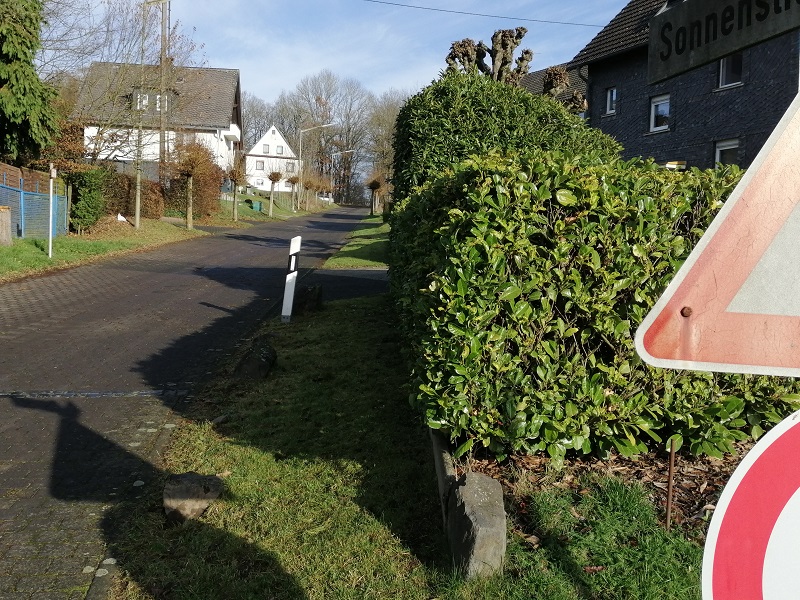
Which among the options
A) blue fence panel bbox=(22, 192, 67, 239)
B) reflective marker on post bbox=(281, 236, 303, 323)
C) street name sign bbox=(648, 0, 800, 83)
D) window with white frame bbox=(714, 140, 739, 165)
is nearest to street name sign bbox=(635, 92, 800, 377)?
street name sign bbox=(648, 0, 800, 83)

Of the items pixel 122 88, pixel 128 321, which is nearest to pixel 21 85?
pixel 122 88

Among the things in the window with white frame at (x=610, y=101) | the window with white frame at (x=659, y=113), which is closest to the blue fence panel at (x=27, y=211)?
the window with white frame at (x=610, y=101)

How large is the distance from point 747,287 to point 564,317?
2.81 metres

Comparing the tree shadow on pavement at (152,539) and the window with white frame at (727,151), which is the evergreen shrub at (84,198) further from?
the tree shadow on pavement at (152,539)

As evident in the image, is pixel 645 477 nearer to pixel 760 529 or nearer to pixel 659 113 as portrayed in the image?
pixel 760 529

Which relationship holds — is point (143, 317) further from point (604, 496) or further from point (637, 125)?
point (637, 125)

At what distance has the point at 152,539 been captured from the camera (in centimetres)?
409

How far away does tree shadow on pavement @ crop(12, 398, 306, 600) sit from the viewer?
3.53 meters

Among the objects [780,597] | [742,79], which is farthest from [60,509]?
[742,79]

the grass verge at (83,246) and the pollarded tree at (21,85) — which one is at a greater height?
the pollarded tree at (21,85)

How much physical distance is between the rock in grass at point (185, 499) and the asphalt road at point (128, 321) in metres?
3.38

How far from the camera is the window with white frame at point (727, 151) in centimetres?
2180

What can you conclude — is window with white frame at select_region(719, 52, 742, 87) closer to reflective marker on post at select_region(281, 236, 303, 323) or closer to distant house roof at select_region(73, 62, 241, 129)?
reflective marker on post at select_region(281, 236, 303, 323)

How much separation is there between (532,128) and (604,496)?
271 inches
